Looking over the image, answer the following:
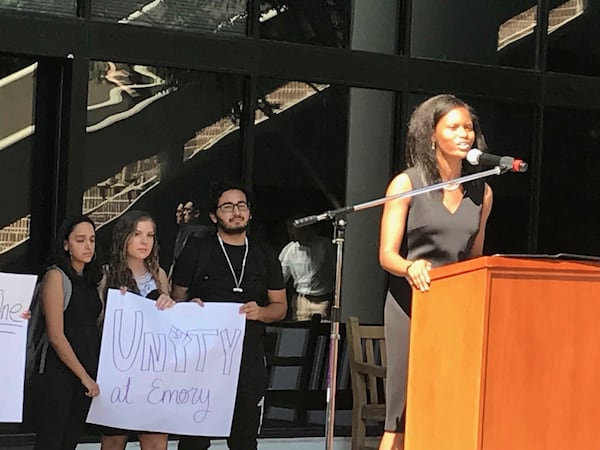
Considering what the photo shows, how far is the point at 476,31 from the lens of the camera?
384 inches

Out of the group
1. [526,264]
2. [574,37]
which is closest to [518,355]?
[526,264]

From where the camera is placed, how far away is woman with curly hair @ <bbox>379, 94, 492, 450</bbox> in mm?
5125

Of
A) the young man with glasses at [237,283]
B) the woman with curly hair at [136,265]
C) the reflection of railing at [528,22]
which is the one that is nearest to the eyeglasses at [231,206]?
the young man with glasses at [237,283]

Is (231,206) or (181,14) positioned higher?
(181,14)

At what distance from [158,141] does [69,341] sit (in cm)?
235

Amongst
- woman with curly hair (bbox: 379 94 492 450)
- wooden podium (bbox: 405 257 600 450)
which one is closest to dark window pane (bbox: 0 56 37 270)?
woman with curly hair (bbox: 379 94 492 450)

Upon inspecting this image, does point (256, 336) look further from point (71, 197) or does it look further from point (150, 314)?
point (71, 197)

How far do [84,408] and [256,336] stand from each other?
40.5 inches

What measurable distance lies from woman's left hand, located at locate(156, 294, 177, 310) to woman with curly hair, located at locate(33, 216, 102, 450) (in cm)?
31

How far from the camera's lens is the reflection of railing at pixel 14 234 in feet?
26.7

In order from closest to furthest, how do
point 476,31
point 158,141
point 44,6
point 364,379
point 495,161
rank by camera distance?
point 495,161 → point 44,6 → point 364,379 → point 158,141 → point 476,31

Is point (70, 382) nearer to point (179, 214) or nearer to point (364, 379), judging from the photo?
point (179, 214)

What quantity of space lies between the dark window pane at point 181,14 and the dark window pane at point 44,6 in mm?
160

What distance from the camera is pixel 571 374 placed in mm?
4500
